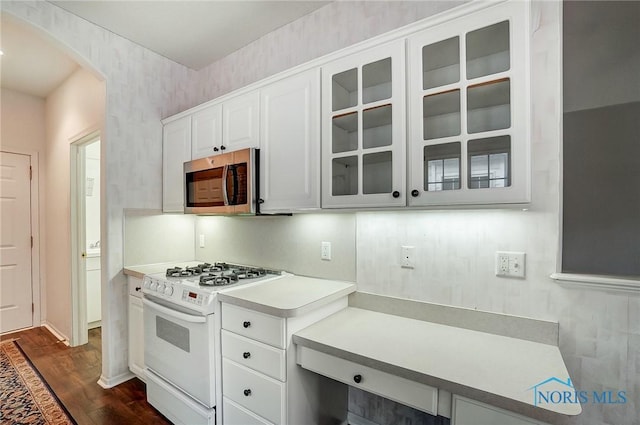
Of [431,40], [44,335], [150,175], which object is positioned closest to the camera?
[431,40]

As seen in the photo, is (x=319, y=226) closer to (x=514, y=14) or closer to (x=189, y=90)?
(x=514, y=14)

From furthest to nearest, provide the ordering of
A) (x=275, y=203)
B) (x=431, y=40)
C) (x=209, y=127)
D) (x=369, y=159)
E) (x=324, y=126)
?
(x=209, y=127) < (x=275, y=203) < (x=324, y=126) < (x=369, y=159) < (x=431, y=40)

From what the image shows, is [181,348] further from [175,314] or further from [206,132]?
Result: [206,132]

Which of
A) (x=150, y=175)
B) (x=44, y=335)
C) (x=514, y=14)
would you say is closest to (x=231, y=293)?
(x=150, y=175)

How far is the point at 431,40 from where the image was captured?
1.39m

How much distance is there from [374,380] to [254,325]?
643mm

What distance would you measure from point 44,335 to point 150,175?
95.9 inches

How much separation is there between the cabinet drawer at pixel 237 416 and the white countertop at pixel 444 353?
49 centimetres

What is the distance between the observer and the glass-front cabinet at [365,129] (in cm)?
146

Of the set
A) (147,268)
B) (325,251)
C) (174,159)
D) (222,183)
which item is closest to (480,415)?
(325,251)

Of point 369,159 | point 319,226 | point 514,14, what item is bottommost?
point 319,226

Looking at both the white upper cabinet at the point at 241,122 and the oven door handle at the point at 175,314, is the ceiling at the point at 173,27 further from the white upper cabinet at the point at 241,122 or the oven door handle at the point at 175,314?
the oven door handle at the point at 175,314

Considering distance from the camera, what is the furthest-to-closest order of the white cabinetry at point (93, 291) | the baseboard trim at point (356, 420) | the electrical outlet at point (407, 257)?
the white cabinetry at point (93, 291) → the baseboard trim at point (356, 420) → the electrical outlet at point (407, 257)
